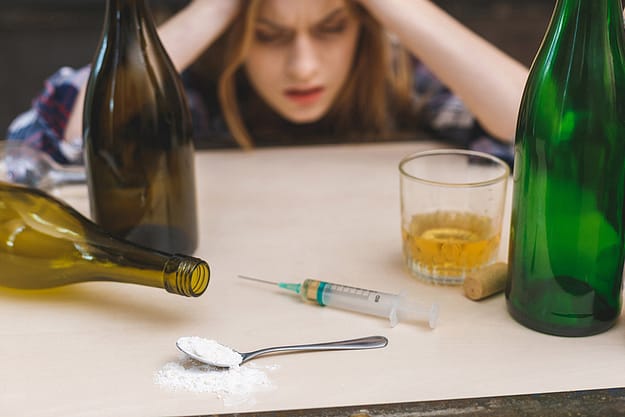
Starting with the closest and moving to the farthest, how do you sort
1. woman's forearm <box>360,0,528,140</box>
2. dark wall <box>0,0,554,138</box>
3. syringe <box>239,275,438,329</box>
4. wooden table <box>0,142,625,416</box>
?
1. wooden table <box>0,142,625,416</box>
2. syringe <box>239,275,438,329</box>
3. woman's forearm <box>360,0,528,140</box>
4. dark wall <box>0,0,554,138</box>

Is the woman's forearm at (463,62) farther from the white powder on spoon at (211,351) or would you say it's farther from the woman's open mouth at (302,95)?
the white powder on spoon at (211,351)

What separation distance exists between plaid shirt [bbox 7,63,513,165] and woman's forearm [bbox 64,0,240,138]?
0.31 ft

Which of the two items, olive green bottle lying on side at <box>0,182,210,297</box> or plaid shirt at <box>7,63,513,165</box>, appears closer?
olive green bottle lying on side at <box>0,182,210,297</box>

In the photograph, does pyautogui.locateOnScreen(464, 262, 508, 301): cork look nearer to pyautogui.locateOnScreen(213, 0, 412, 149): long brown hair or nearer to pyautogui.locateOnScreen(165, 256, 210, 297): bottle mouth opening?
pyautogui.locateOnScreen(165, 256, 210, 297): bottle mouth opening

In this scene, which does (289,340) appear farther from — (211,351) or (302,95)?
(302,95)

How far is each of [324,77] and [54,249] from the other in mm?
767

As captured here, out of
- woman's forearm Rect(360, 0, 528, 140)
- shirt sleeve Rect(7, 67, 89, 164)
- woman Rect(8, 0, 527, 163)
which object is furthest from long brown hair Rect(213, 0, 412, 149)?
shirt sleeve Rect(7, 67, 89, 164)

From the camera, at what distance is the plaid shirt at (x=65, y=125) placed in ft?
3.99

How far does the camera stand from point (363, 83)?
153 centimetres

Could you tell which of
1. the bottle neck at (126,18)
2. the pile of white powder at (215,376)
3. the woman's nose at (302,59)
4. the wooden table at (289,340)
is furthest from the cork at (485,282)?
the woman's nose at (302,59)

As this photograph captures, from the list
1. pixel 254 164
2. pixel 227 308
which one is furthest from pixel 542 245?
pixel 254 164

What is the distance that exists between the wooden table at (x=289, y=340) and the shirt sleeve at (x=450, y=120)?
1.38 feet

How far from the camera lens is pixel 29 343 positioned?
0.63 meters

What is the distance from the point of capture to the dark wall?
208cm
